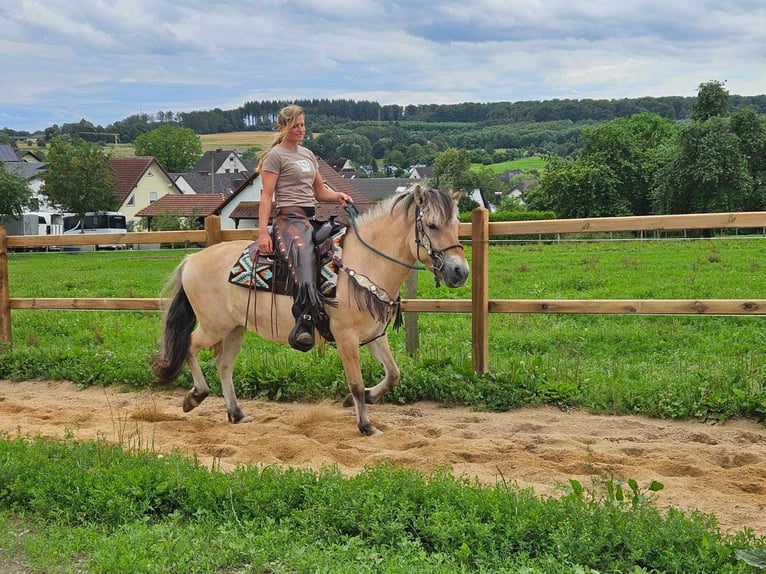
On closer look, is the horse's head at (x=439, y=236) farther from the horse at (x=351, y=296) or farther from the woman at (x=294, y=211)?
the woman at (x=294, y=211)

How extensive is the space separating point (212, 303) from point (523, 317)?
578 centimetres

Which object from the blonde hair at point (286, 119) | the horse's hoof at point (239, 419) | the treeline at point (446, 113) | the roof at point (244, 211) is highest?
the treeline at point (446, 113)

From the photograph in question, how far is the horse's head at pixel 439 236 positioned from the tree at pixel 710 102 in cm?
5537

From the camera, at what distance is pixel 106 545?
4.01m

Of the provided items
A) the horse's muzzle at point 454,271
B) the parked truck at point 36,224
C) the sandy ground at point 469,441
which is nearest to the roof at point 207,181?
the parked truck at point 36,224

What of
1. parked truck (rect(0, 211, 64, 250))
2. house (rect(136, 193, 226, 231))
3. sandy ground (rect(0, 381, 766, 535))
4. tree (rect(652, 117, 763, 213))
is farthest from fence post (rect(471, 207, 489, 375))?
parked truck (rect(0, 211, 64, 250))

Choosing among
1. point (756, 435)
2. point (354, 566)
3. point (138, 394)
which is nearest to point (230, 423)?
point (138, 394)

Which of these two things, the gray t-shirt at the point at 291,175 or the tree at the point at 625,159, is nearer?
the gray t-shirt at the point at 291,175

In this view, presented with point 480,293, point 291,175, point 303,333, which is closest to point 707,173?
point 480,293

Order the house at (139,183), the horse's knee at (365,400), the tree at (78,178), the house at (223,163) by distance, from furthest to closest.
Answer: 1. the house at (223,163)
2. the house at (139,183)
3. the tree at (78,178)
4. the horse's knee at (365,400)

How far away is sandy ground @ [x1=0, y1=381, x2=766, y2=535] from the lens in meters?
5.18

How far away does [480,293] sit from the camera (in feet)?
25.5

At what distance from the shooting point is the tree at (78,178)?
50.0 meters

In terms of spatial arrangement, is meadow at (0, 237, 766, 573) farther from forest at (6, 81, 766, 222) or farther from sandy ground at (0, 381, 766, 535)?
forest at (6, 81, 766, 222)
